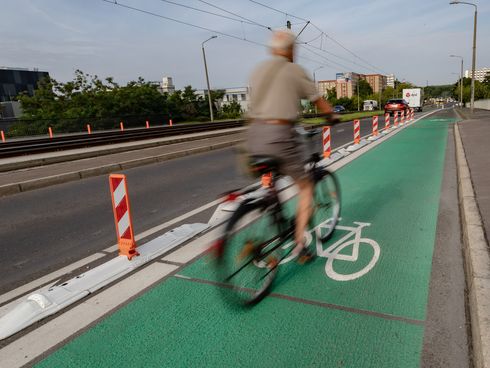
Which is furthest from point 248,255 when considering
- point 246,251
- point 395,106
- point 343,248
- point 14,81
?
point 14,81

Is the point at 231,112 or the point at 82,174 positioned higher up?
the point at 231,112

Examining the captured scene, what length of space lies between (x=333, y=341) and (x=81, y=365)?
168 cm

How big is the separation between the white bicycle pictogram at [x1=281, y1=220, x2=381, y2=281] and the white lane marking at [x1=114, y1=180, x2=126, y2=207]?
68.6 inches

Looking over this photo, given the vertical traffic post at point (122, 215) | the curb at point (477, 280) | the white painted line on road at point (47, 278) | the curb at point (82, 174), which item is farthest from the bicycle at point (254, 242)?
the curb at point (82, 174)

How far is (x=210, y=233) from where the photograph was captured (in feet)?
14.8

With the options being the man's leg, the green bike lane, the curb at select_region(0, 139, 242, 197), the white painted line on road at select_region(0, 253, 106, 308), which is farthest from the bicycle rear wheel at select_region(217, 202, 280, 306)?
the curb at select_region(0, 139, 242, 197)

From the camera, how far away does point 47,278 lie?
140 inches

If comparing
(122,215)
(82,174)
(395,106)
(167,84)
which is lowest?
(395,106)

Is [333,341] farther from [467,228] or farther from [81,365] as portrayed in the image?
[467,228]

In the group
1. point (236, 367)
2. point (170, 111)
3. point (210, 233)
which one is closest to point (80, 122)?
point (170, 111)

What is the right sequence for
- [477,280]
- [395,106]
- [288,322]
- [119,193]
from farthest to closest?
[395,106] → [119,193] → [477,280] → [288,322]

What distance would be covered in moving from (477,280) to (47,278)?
3.92m

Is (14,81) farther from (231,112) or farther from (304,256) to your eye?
(304,256)

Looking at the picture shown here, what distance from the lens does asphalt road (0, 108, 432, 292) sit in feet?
13.4
